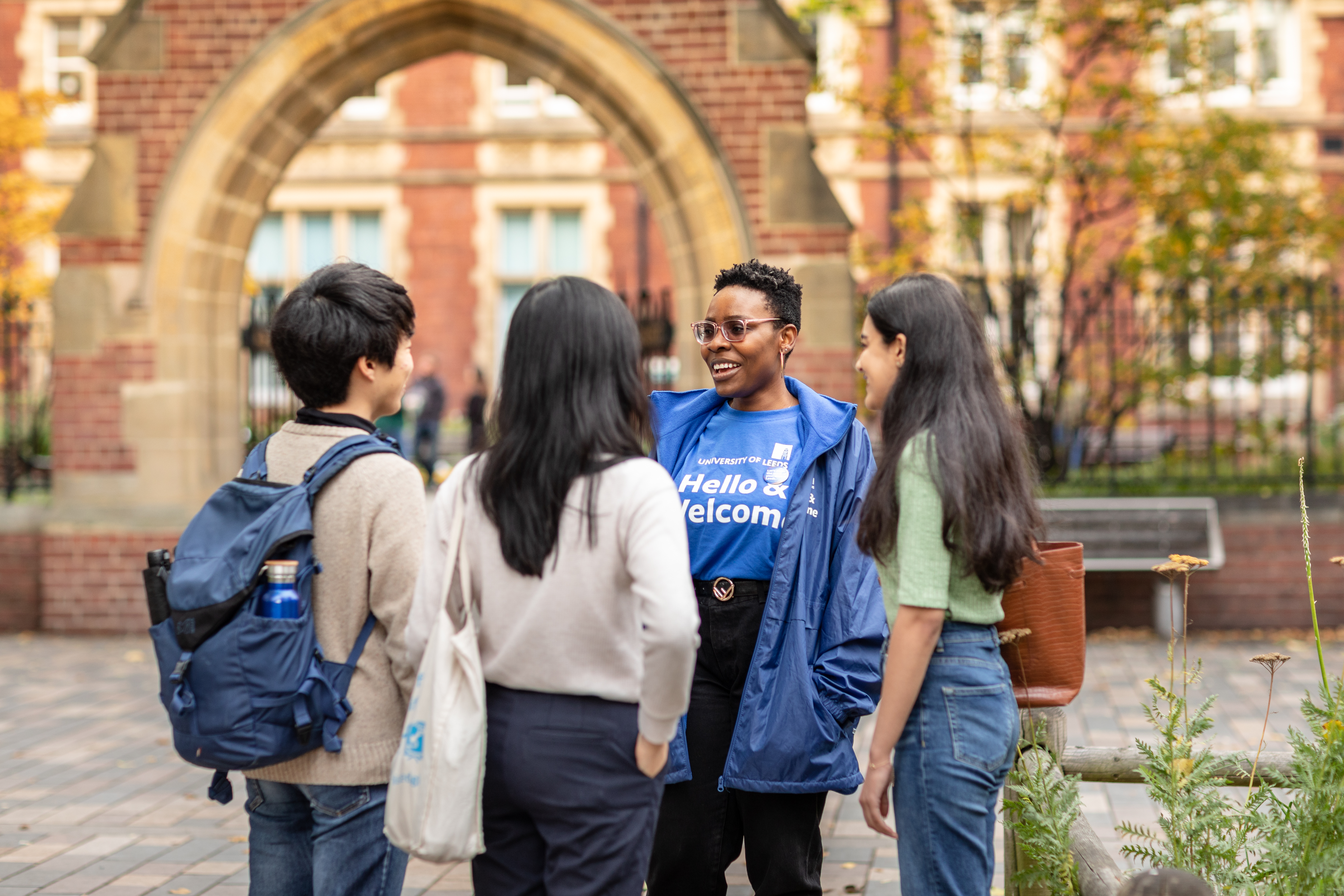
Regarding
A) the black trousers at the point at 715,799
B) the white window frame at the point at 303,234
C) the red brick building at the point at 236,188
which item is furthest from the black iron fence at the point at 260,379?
the white window frame at the point at 303,234

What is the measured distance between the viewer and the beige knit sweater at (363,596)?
229 centimetres

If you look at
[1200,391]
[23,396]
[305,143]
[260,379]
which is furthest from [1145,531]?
[23,396]

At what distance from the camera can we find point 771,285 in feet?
9.68

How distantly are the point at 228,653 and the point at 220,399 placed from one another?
6.81 meters

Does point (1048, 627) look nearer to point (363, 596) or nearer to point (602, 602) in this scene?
point (602, 602)

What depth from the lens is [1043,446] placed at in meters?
9.55

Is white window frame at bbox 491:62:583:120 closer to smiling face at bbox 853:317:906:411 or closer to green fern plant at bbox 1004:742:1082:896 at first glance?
smiling face at bbox 853:317:906:411

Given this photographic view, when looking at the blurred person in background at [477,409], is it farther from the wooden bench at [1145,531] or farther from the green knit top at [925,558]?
the green knit top at [925,558]

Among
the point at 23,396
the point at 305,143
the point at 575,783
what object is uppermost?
the point at 305,143

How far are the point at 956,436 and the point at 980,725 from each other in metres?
0.56

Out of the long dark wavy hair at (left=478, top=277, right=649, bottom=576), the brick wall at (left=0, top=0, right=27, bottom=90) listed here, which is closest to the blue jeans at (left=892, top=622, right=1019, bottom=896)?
the long dark wavy hair at (left=478, top=277, right=649, bottom=576)

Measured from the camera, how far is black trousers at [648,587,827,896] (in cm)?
276

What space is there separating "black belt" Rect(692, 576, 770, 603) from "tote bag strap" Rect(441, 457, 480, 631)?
0.79m

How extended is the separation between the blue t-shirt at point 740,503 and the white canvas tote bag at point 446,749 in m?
0.77
